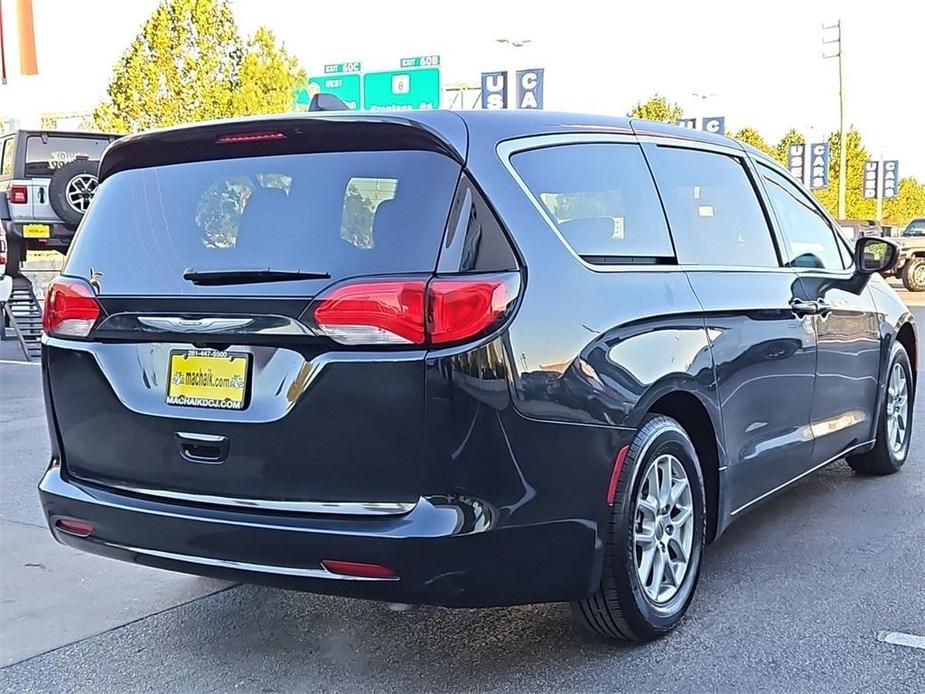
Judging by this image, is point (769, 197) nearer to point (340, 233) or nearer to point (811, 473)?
point (811, 473)

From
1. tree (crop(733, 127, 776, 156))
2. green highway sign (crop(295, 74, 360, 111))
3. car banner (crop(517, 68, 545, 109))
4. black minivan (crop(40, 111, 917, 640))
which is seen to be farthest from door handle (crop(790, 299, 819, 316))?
tree (crop(733, 127, 776, 156))

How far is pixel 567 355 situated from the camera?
9.96 ft

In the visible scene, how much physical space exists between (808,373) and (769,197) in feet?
2.62

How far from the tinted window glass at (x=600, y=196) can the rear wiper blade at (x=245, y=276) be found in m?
0.73

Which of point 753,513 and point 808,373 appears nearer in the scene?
point 808,373

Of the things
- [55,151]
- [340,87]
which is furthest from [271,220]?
[340,87]

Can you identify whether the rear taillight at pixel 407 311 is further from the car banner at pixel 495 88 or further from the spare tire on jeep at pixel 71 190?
the car banner at pixel 495 88

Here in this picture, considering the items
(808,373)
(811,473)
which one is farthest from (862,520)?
(808,373)

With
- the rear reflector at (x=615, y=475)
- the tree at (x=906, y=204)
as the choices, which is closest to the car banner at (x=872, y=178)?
the tree at (x=906, y=204)

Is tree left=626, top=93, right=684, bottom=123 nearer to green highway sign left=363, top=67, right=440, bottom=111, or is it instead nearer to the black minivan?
green highway sign left=363, top=67, right=440, bottom=111

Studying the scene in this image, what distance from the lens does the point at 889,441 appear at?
5.70 meters

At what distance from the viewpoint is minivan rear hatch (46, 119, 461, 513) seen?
2.84m

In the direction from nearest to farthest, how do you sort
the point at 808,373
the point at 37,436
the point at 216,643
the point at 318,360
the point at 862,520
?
the point at 318,360 < the point at 216,643 < the point at 808,373 < the point at 862,520 < the point at 37,436

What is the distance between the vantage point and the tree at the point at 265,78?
84.0ft
